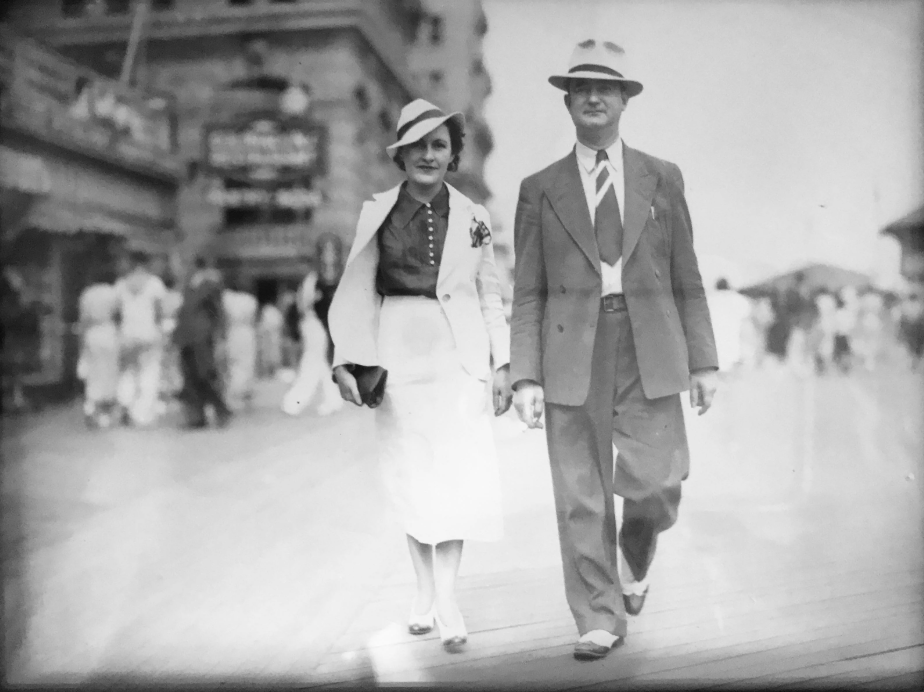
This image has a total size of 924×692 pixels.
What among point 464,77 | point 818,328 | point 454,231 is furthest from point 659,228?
point 464,77

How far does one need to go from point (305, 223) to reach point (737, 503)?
7.47 ft

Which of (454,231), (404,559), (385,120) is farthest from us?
(404,559)

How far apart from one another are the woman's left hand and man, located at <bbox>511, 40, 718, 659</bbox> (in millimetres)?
71

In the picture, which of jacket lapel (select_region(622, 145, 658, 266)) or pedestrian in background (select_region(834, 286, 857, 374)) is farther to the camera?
pedestrian in background (select_region(834, 286, 857, 374))

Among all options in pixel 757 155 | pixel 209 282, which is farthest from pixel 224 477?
pixel 757 155

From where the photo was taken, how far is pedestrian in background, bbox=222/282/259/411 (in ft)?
10.3

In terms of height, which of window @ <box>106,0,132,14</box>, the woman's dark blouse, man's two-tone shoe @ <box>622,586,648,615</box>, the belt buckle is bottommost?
man's two-tone shoe @ <box>622,586,648,615</box>

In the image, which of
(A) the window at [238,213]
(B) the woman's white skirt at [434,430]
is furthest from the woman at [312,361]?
(A) the window at [238,213]

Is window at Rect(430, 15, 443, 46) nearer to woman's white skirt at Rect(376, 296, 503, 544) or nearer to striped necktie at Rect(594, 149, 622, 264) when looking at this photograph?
striped necktie at Rect(594, 149, 622, 264)

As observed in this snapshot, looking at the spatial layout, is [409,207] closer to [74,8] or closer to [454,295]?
[454,295]

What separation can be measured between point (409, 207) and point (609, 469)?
132 cm

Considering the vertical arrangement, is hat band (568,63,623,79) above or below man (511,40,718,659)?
above

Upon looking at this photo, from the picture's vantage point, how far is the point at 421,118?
286cm

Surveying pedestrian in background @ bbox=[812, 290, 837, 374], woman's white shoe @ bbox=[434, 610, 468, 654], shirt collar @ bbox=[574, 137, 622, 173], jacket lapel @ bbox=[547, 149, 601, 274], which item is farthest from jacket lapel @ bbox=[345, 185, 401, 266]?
pedestrian in background @ bbox=[812, 290, 837, 374]
